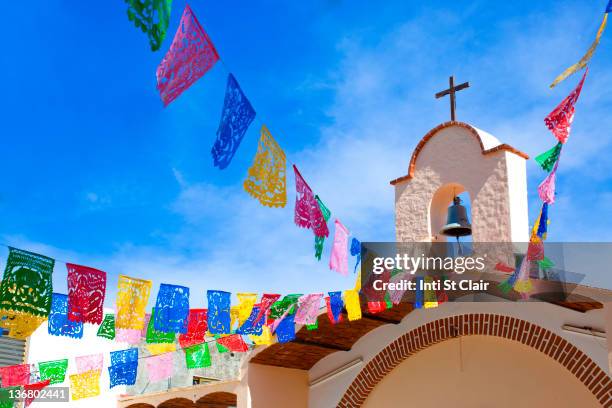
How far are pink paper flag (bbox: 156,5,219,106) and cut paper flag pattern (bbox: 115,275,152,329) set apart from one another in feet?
10.4

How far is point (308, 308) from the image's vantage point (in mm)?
9258

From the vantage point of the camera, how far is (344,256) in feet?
29.5

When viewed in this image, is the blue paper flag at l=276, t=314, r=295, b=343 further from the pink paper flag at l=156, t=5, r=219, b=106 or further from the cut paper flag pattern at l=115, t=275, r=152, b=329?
the pink paper flag at l=156, t=5, r=219, b=106

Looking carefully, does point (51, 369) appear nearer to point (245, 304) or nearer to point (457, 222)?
point (245, 304)

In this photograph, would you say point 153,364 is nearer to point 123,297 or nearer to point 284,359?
point 284,359

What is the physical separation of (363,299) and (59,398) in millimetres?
9137

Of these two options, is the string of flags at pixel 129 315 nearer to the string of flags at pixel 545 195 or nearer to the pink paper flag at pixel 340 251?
the pink paper flag at pixel 340 251

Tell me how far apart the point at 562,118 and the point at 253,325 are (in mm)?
4736

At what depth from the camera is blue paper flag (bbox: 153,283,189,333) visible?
7.98 metres

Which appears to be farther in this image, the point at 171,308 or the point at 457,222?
the point at 457,222

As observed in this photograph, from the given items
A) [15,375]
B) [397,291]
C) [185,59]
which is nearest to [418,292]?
[397,291]

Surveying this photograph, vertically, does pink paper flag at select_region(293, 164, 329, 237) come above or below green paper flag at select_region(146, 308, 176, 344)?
above

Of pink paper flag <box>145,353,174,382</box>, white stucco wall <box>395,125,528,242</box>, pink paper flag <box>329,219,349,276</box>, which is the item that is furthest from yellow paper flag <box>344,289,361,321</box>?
pink paper flag <box>145,353,174,382</box>

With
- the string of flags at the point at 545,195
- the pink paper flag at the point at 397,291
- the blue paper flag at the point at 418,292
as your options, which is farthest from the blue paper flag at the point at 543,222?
the pink paper flag at the point at 397,291
